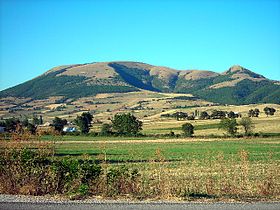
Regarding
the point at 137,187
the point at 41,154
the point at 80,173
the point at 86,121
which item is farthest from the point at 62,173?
the point at 86,121

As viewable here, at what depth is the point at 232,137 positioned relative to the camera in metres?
85.7

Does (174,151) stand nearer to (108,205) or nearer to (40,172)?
(40,172)

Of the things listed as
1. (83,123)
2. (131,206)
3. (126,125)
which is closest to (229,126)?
(126,125)

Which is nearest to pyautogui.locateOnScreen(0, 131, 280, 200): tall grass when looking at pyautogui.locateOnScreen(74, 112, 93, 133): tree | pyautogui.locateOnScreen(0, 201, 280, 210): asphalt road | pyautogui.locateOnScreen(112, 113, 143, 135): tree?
pyautogui.locateOnScreen(0, 201, 280, 210): asphalt road

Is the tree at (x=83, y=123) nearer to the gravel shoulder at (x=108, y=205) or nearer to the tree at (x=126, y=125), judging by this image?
the tree at (x=126, y=125)

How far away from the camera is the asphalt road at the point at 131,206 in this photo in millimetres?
10139

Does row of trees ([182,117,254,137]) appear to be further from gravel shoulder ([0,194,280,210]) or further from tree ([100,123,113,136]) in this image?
gravel shoulder ([0,194,280,210])

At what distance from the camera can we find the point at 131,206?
10.4 m

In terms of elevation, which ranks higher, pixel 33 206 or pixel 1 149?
pixel 1 149

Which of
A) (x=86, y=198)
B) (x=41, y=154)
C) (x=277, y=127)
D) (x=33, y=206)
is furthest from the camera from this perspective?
(x=277, y=127)

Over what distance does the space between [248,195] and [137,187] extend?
371 cm

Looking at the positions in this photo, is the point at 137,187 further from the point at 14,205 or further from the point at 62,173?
the point at 14,205

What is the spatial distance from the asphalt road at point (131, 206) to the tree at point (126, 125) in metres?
92.3

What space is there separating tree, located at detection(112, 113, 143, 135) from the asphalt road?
9230cm
